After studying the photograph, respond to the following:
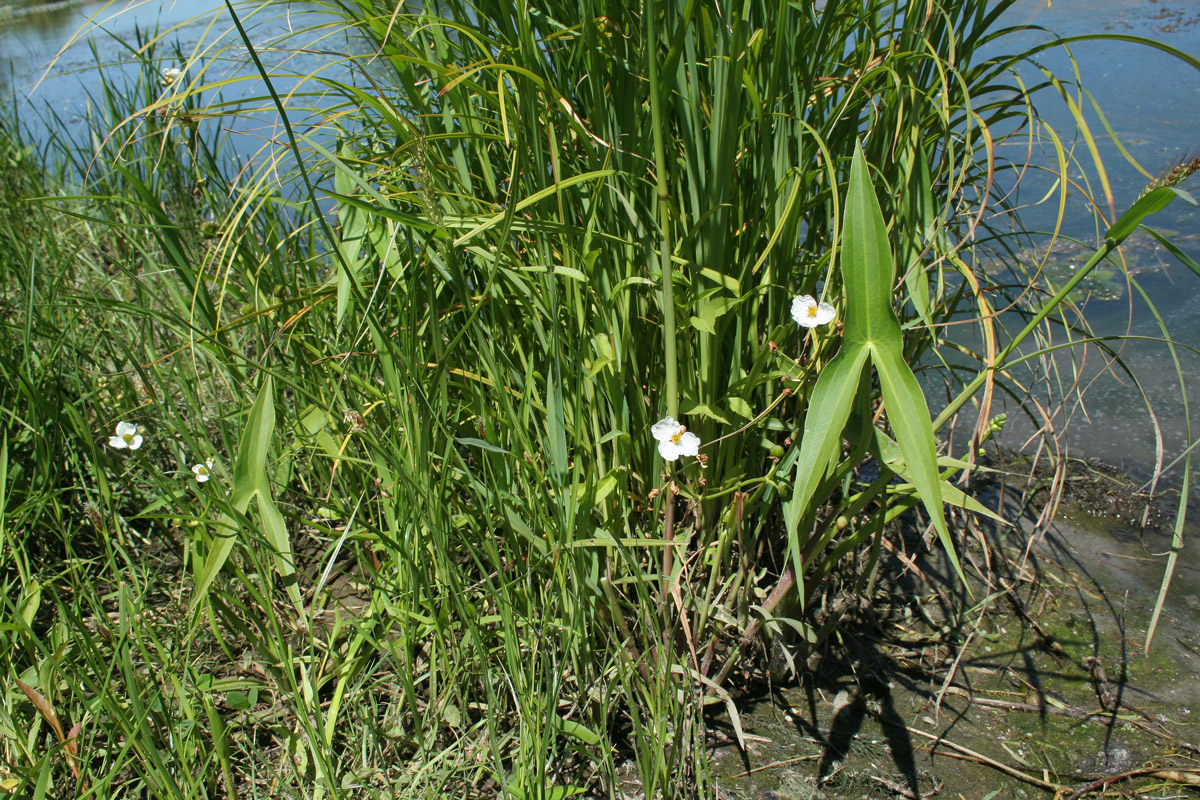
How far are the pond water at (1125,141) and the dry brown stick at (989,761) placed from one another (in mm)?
554

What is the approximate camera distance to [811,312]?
963mm

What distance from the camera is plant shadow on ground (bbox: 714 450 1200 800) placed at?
1101mm

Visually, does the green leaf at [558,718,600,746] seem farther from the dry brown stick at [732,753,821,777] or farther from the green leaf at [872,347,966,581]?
the green leaf at [872,347,966,581]

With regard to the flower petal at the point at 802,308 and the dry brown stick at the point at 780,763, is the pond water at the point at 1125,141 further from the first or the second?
the dry brown stick at the point at 780,763

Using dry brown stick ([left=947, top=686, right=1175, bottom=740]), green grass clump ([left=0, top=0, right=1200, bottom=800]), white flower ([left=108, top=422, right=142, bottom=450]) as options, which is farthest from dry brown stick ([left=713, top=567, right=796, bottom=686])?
white flower ([left=108, top=422, right=142, bottom=450])

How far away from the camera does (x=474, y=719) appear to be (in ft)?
3.80

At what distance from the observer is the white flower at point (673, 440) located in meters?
0.94

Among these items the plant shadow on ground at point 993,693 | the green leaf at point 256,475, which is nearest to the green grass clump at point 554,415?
the green leaf at point 256,475

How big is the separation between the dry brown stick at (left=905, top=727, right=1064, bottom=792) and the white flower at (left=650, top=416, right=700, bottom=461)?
58 cm

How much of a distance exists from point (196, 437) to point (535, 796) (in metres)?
1.07

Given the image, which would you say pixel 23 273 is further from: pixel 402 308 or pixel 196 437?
pixel 402 308

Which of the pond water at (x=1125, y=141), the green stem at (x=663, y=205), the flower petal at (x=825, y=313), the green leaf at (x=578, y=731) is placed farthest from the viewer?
the pond water at (x=1125, y=141)

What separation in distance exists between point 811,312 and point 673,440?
223 millimetres

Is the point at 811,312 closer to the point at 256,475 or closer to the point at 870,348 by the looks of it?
the point at 870,348
